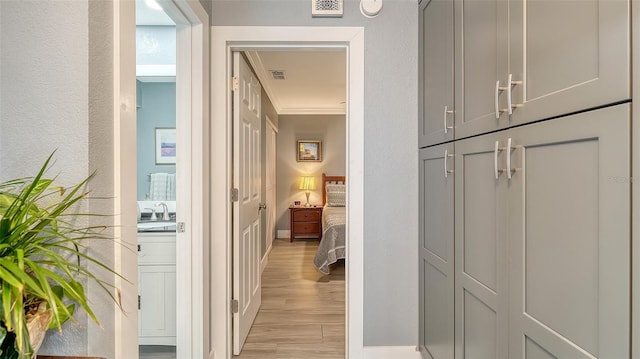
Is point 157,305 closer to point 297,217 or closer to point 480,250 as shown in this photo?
point 480,250

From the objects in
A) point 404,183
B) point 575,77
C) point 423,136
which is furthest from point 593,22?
point 404,183

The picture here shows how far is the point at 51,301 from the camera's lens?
1.83 ft

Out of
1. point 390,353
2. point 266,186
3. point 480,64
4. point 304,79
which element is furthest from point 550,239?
point 266,186

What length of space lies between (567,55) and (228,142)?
5.74 ft

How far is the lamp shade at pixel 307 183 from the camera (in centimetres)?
641

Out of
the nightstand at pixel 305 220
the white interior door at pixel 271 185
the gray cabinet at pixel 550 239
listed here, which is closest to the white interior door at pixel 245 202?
the gray cabinet at pixel 550 239

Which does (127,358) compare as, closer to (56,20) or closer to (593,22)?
(56,20)

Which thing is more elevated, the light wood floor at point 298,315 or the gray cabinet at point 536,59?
the gray cabinet at point 536,59

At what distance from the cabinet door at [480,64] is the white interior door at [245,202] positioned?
1.39 m

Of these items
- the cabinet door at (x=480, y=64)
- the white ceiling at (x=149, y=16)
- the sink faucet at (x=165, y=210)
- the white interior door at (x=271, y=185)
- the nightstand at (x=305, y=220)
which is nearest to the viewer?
the cabinet door at (x=480, y=64)

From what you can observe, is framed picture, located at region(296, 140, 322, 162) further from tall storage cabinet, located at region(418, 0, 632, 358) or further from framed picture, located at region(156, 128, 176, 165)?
tall storage cabinet, located at region(418, 0, 632, 358)

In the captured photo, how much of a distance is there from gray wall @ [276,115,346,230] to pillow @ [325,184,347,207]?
40 cm

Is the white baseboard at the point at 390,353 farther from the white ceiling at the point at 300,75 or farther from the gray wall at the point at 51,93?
the white ceiling at the point at 300,75

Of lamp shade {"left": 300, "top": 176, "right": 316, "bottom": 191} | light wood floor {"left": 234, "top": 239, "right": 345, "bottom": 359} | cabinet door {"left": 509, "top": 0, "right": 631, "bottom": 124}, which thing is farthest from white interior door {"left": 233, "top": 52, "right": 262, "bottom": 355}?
lamp shade {"left": 300, "top": 176, "right": 316, "bottom": 191}
